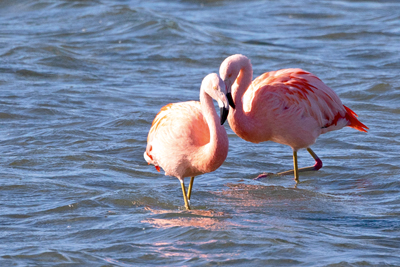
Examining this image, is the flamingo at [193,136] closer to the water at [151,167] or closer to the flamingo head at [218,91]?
the flamingo head at [218,91]

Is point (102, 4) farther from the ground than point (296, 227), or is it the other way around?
point (102, 4)

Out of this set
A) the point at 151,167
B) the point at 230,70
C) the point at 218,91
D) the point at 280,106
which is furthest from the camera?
the point at 151,167

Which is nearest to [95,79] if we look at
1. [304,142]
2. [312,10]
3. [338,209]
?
[304,142]

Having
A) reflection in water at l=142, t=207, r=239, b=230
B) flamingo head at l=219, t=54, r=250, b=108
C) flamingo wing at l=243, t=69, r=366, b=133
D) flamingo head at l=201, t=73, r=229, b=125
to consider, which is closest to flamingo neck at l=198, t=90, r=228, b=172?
flamingo head at l=201, t=73, r=229, b=125

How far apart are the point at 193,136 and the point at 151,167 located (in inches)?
82.8

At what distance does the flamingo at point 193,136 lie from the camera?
5.06 meters

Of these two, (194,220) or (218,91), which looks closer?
(218,91)

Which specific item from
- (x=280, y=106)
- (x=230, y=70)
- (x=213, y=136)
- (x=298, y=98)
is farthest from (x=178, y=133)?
(x=298, y=98)

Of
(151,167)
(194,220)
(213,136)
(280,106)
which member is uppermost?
(213,136)

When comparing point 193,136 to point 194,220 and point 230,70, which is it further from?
point 230,70

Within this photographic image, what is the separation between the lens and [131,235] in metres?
5.12

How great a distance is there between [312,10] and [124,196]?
12.8 meters

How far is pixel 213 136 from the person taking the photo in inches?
203

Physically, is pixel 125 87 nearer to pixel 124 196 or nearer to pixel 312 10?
pixel 124 196
